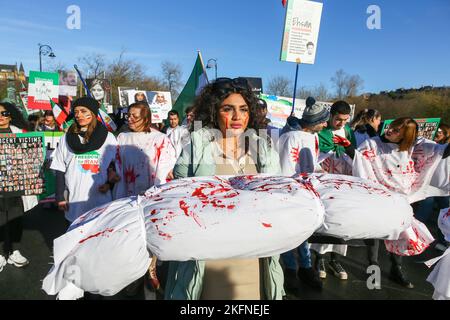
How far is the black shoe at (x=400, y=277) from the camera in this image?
3.47 m

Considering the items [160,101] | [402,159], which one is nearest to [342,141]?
[402,159]

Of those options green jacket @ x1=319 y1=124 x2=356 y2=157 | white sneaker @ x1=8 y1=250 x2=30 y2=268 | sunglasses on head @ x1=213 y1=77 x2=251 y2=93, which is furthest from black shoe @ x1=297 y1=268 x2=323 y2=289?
white sneaker @ x1=8 y1=250 x2=30 y2=268

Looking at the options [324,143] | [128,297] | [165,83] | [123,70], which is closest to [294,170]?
[324,143]

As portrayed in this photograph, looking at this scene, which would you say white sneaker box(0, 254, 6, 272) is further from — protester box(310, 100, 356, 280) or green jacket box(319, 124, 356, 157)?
green jacket box(319, 124, 356, 157)

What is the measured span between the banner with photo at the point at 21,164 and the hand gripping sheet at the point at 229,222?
10.2ft

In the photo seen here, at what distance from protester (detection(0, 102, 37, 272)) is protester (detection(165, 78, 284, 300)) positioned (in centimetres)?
304

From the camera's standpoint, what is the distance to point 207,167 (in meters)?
1.74

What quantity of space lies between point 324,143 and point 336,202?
2.38 metres

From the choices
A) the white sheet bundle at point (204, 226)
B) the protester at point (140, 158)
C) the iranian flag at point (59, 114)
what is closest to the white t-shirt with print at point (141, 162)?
the protester at point (140, 158)

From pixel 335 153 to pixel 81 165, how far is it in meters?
2.63

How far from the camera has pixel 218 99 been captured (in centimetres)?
192
